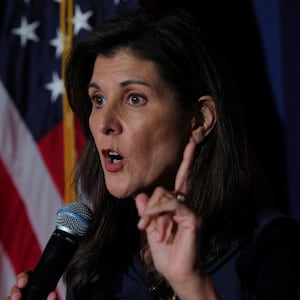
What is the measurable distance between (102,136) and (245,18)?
0.95 meters

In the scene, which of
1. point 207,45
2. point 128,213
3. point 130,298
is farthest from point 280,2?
point 130,298

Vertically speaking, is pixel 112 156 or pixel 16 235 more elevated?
pixel 112 156

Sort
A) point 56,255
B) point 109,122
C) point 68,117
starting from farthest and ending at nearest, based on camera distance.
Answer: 1. point 68,117
2. point 109,122
3. point 56,255

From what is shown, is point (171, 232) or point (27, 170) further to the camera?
point (27, 170)

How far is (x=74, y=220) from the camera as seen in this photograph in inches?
44.1

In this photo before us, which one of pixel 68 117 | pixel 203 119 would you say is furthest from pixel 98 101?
pixel 68 117

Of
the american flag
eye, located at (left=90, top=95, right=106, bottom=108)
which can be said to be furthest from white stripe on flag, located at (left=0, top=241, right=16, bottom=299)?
eye, located at (left=90, top=95, right=106, bottom=108)

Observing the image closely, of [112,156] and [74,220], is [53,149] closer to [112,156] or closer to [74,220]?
[112,156]

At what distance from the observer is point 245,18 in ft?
6.65

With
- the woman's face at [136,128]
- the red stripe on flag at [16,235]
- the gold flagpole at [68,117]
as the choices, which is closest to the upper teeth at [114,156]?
the woman's face at [136,128]

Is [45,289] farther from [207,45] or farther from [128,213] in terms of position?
[207,45]

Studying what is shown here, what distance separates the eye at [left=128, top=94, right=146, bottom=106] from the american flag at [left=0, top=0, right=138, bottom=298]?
0.94m

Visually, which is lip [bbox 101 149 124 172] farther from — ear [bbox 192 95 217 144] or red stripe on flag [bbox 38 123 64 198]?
red stripe on flag [bbox 38 123 64 198]

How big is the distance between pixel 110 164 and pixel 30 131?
3.47 feet
